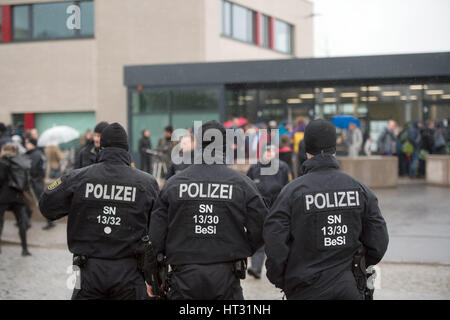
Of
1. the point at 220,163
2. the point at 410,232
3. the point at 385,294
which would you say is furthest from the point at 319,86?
the point at 220,163

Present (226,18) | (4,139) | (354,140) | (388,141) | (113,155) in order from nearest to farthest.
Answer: (113,155)
(4,139)
(354,140)
(388,141)
(226,18)

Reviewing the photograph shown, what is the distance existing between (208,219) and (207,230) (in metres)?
0.08

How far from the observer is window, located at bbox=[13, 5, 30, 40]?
25.5m

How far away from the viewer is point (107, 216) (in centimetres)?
440

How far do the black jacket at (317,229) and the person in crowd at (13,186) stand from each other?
6.69 m

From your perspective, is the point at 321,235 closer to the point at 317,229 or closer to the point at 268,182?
the point at 317,229

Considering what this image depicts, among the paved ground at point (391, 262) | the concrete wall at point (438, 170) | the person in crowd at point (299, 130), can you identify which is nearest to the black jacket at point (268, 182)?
the paved ground at point (391, 262)

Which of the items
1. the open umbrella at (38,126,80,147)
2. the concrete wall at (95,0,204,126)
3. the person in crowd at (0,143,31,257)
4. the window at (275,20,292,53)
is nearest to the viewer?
the person in crowd at (0,143,31,257)

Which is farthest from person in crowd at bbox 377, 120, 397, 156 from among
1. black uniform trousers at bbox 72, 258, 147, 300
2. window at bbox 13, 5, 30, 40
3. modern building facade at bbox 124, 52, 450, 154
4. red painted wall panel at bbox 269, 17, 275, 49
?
black uniform trousers at bbox 72, 258, 147, 300

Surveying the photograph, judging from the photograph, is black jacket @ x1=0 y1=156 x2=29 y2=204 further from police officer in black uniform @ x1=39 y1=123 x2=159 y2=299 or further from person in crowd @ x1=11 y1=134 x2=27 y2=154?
police officer in black uniform @ x1=39 y1=123 x2=159 y2=299

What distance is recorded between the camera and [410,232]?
10289 mm

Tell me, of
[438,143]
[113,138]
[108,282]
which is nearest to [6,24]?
[438,143]

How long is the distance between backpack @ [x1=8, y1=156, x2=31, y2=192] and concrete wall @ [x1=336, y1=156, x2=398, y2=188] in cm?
952
